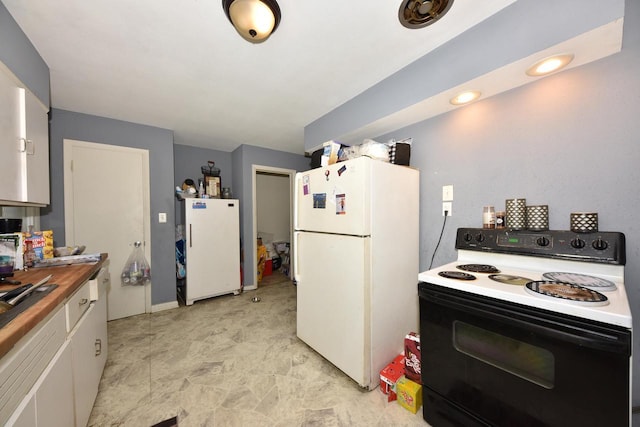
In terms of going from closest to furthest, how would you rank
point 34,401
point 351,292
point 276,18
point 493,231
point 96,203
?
point 34,401
point 276,18
point 493,231
point 351,292
point 96,203

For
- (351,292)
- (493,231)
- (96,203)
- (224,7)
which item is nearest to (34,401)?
(351,292)

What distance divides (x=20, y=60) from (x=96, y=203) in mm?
1645

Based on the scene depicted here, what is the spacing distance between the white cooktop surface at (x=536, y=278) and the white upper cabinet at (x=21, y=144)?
7.75 feet

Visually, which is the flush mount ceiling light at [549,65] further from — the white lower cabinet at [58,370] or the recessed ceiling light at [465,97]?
the white lower cabinet at [58,370]

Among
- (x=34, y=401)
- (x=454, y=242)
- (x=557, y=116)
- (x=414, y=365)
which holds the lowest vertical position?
(x=414, y=365)

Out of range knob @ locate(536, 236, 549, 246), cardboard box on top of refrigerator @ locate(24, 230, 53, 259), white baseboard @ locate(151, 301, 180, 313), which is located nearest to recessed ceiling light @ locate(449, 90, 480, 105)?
range knob @ locate(536, 236, 549, 246)

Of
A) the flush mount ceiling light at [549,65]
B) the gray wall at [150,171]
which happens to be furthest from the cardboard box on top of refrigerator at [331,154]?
the gray wall at [150,171]

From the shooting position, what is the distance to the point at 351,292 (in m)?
1.62

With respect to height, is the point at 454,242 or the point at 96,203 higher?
the point at 96,203

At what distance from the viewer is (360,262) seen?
155 cm

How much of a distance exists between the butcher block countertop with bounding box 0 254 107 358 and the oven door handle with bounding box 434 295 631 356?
1637 millimetres

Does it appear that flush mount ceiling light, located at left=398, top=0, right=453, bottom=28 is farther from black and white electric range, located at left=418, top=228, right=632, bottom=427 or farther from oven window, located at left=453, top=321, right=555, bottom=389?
oven window, located at left=453, top=321, right=555, bottom=389

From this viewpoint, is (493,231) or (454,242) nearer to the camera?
(493,231)

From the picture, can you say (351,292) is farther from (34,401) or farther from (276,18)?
(276,18)
